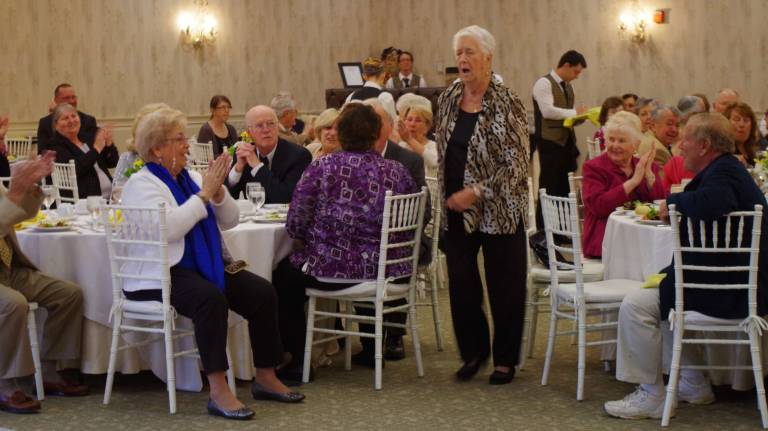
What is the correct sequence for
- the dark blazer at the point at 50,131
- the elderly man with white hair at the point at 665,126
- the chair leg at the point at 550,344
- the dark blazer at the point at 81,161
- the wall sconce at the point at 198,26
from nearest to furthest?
the chair leg at the point at 550,344, the elderly man with white hair at the point at 665,126, the dark blazer at the point at 81,161, the dark blazer at the point at 50,131, the wall sconce at the point at 198,26

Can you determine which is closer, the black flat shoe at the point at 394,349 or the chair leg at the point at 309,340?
the chair leg at the point at 309,340

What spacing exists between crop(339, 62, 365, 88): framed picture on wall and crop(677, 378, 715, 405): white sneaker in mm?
8624

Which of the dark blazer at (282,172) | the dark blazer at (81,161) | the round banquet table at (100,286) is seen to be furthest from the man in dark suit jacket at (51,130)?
the round banquet table at (100,286)

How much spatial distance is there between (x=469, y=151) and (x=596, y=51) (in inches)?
332

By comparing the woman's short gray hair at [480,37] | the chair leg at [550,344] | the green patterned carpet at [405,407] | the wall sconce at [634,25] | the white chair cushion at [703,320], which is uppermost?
the wall sconce at [634,25]

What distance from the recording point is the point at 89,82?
484 inches

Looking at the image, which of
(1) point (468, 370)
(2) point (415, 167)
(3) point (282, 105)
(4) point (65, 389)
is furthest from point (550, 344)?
(3) point (282, 105)

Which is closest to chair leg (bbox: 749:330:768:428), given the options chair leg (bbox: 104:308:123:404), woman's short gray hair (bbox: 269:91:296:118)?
chair leg (bbox: 104:308:123:404)

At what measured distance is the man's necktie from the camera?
4.70 metres

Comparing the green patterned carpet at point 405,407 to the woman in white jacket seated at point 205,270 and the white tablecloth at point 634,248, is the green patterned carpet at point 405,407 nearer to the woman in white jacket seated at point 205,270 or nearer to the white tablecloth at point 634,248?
the woman in white jacket seated at point 205,270

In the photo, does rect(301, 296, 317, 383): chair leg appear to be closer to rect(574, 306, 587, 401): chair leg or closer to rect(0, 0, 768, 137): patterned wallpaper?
rect(574, 306, 587, 401): chair leg

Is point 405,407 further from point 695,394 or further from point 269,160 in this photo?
point 269,160

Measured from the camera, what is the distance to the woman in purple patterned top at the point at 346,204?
4898 mm

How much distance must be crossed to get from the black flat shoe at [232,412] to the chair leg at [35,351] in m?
0.82
